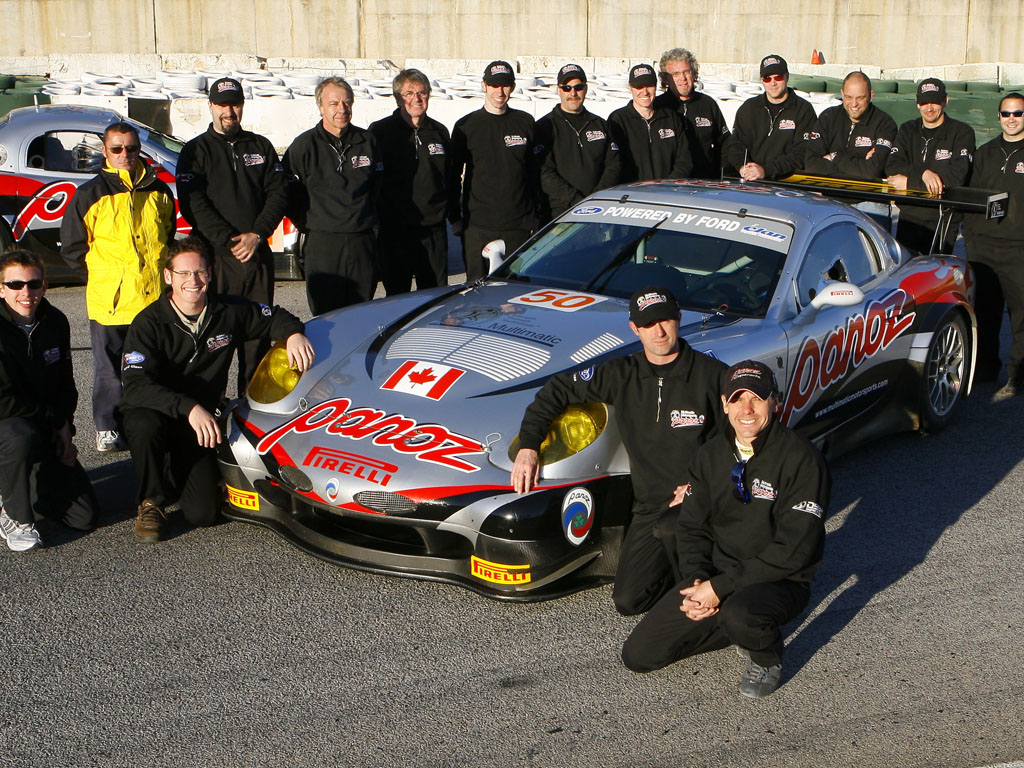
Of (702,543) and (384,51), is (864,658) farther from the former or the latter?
(384,51)

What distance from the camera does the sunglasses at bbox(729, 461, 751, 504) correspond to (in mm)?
3955

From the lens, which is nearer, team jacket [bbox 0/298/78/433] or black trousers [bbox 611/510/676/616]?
black trousers [bbox 611/510/676/616]

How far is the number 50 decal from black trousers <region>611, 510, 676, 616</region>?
139 cm

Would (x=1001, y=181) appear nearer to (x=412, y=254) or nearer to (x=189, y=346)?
(x=412, y=254)

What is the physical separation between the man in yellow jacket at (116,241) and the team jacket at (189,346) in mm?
801

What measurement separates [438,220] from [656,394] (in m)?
3.43

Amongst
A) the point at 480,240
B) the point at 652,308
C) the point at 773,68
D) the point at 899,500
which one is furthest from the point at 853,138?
the point at 652,308

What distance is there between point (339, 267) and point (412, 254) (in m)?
0.70

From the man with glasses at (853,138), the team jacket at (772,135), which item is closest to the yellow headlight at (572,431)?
the man with glasses at (853,138)

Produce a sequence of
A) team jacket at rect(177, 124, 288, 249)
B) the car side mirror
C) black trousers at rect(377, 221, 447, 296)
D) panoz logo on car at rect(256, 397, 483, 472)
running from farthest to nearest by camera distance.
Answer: black trousers at rect(377, 221, 447, 296)
team jacket at rect(177, 124, 288, 249)
the car side mirror
panoz logo on car at rect(256, 397, 483, 472)

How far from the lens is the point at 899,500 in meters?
5.72

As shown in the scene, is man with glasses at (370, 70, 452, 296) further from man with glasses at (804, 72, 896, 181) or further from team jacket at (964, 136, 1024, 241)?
team jacket at (964, 136, 1024, 241)

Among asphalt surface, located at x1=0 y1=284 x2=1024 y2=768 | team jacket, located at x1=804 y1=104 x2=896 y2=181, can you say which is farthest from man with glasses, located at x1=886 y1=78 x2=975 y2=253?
asphalt surface, located at x1=0 y1=284 x2=1024 y2=768

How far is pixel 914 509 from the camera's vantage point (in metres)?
5.61
